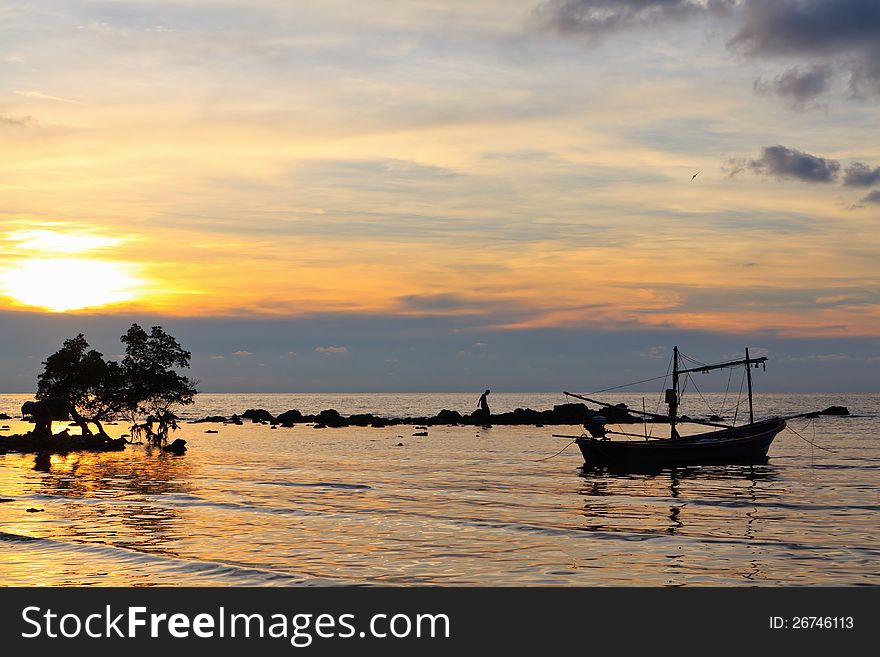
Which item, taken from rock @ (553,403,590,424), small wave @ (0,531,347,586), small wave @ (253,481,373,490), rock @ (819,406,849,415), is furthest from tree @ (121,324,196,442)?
rock @ (819,406,849,415)

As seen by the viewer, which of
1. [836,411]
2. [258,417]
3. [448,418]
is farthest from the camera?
[836,411]

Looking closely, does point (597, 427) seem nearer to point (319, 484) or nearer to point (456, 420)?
point (319, 484)

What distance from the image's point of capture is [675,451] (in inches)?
2509

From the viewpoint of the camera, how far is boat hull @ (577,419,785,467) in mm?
63031

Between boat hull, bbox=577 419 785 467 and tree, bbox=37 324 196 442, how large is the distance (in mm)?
38390

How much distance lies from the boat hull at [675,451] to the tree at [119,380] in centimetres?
3839

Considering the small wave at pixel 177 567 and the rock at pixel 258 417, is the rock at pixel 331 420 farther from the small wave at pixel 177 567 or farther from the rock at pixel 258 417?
the small wave at pixel 177 567

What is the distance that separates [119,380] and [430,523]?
4959 cm

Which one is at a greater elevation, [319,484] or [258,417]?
[258,417]

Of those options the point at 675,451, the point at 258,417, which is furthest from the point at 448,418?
the point at 675,451

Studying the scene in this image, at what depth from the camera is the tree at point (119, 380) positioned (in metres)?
72.7

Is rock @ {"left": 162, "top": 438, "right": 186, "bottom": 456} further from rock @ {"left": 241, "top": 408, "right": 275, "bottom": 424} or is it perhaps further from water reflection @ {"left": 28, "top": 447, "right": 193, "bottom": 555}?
rock @ {"left": 241, "top": 408, "right": 275, "bottom": 424}

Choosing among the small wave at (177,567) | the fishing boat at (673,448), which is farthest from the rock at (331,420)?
the small wave at (177,567)
